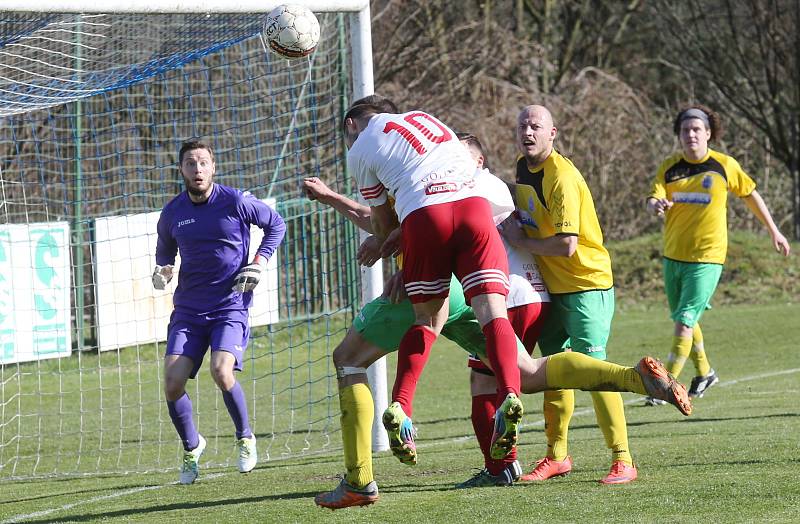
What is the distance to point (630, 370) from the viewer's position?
511 centimetres

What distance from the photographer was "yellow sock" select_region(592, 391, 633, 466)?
220 inches

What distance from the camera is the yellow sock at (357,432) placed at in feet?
17.2

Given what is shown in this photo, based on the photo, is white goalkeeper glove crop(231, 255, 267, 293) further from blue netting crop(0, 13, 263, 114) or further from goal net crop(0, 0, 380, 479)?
blue netting crop(0, 13, 263, 114)

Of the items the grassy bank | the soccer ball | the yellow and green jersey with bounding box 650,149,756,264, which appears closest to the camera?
the soccer ball

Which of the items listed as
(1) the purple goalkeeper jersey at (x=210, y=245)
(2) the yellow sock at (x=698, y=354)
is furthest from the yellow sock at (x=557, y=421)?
(2) the yellow sock at (x=698, y=354)

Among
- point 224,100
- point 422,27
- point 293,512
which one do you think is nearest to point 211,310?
point 293,512

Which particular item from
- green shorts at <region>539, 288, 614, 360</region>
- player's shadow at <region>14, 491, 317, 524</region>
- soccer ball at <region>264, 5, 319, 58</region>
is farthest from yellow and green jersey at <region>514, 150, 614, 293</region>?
soccer ball at <region>264, 5, 319, 58</region>

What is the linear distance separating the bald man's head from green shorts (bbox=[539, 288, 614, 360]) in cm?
70

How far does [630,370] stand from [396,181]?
1317mm

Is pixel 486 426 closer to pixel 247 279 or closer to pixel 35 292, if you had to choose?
pixel 247 279

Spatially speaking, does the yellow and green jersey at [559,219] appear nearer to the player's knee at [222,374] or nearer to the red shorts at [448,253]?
the red shorts at [448,253]

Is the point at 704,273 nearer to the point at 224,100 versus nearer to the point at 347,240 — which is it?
the point at 347,240

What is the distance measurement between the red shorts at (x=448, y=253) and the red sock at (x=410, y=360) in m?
0.16

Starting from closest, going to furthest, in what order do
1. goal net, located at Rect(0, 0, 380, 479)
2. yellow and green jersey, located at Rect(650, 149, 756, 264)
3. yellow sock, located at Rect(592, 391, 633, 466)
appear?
yellow sock, located at Rect(592, 391, 633, 466) → goal net, located at Rect(0, 0, 380, 479) → yellow and green jersey, located at Rect(650, 149, 756, 264)
